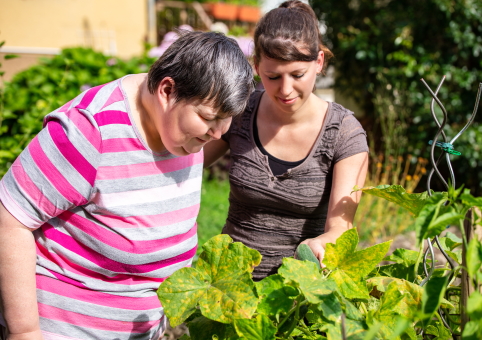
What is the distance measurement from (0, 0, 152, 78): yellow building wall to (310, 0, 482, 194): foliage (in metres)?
4.07

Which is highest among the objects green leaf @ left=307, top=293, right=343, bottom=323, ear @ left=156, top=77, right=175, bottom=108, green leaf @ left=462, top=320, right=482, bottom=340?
ear @ left=156, top=77, right=175, bottom=108

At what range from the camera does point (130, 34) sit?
30.6ft

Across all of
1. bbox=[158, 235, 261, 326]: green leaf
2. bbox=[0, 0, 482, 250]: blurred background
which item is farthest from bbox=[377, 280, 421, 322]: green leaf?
bbox=[0, 0, 482, 250]: blurred background

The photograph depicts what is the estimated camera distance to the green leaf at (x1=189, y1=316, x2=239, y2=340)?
832mm

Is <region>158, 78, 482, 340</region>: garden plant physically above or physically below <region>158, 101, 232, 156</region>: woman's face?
below

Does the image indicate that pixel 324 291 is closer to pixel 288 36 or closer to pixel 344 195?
pixel 344 195

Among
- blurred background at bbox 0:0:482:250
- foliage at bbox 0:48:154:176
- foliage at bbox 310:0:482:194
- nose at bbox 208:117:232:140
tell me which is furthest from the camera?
foliage at bbox 310:0:482:194

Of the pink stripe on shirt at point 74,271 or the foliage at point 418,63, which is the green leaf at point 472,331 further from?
the foliage at point 418,63

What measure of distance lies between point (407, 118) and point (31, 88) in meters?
4.36

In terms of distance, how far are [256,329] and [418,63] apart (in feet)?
18.3

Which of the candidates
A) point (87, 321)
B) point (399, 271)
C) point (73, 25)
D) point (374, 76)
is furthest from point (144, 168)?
point (73, 25)

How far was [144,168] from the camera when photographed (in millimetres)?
1196

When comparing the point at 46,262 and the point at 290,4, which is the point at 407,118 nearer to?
the point at 290,4

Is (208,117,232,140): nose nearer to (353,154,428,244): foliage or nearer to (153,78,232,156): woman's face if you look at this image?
(153,78,232,156): woman's face
